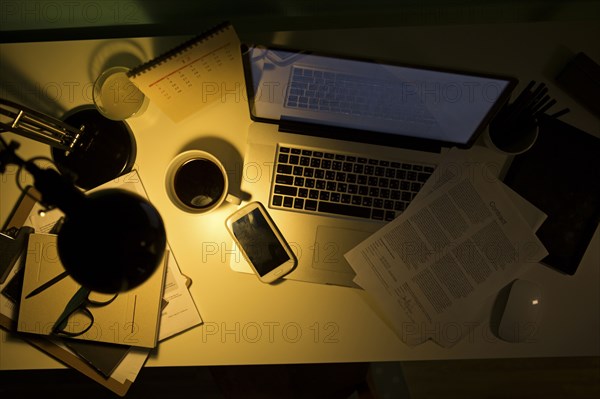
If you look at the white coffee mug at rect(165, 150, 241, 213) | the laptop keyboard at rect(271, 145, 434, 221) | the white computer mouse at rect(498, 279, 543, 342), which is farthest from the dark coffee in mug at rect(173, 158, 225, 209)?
the white computer mouse at rect(498, 279, 543, 342)

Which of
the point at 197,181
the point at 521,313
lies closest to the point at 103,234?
the point at 197,181

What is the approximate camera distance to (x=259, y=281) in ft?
2.99

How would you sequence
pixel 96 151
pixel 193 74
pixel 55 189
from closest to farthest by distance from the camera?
pixel 55 189 → pixel 193 74 → pixel 96 151

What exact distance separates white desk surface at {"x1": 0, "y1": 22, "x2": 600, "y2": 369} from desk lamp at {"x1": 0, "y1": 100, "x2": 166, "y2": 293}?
348 millimetres

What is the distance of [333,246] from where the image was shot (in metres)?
0.90

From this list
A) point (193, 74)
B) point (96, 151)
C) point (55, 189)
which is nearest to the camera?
point (55, 189)

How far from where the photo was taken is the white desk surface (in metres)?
0.91

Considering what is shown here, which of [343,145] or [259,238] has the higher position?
[343,145]

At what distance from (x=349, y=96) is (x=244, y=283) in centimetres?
47

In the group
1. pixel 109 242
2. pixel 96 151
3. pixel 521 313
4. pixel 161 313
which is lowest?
pixel 161 313

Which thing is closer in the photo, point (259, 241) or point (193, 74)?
point (193, 74)

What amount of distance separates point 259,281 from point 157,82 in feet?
1.50

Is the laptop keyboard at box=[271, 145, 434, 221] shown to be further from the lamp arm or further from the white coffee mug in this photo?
the lamp arm

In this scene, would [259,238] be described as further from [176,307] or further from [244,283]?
[176,307]
